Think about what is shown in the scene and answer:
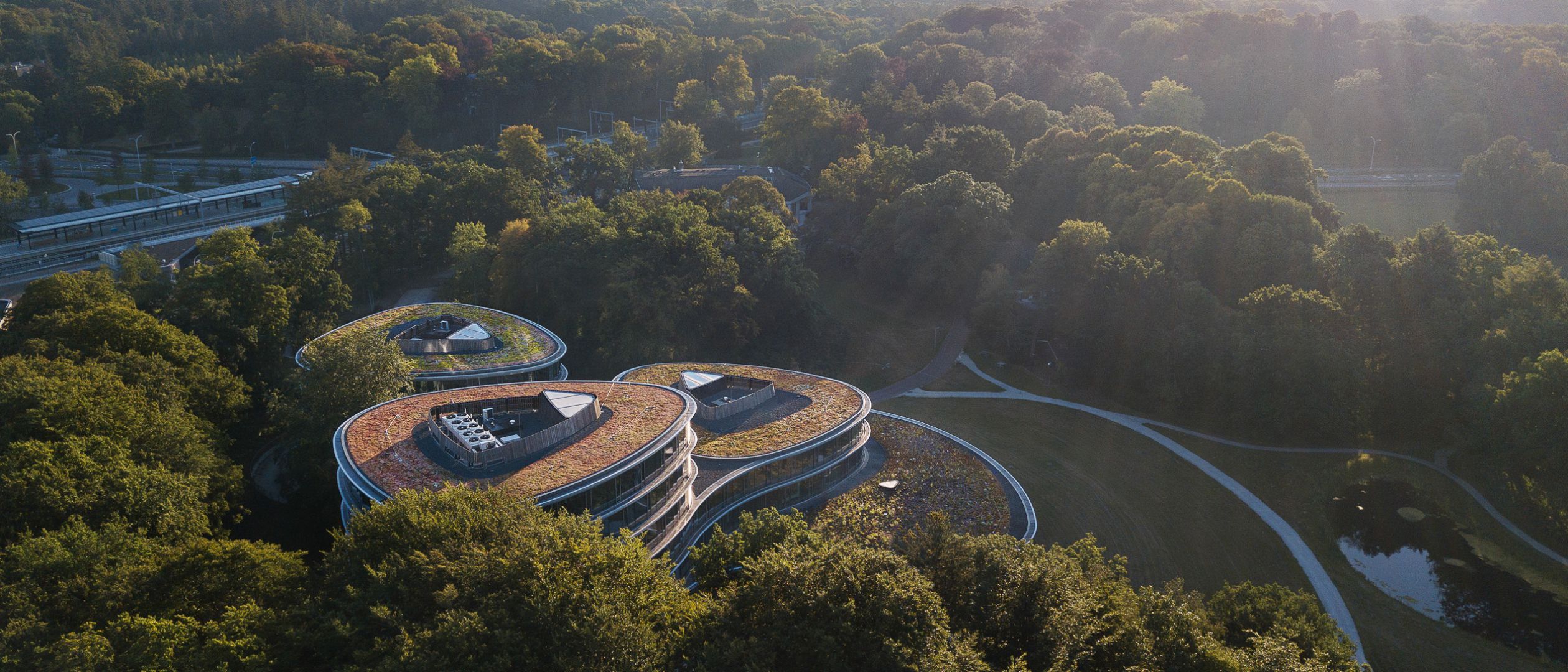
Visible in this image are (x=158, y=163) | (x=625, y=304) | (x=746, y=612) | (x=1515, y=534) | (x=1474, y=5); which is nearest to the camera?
(x=746, y=612)

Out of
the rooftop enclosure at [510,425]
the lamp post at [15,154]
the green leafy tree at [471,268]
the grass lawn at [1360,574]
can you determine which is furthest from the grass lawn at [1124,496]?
the lamp post at [15,154]

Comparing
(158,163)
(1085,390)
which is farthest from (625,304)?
(158,163)

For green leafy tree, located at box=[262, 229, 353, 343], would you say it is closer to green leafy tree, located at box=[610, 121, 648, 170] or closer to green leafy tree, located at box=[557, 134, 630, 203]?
green leafy tree, located at box=[557, 134, 630, 203]

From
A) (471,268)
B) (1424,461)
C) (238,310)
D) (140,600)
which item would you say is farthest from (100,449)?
(1424,461)

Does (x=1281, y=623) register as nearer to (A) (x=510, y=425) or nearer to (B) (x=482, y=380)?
(A) (x=510, y=425)

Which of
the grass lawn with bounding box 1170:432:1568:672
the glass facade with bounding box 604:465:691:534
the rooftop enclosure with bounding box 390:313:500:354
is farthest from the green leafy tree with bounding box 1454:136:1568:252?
the rooftop enclosure with bounding box 390:313:500:354

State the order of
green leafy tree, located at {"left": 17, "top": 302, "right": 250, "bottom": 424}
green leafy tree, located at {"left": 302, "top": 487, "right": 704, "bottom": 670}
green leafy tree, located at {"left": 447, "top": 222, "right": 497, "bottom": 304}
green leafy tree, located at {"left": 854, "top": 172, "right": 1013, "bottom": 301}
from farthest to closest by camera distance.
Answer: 1. green leafy tree, located at {"left": 854, "top": 172, "right": 1013, "bottom": 301}
2. green leafy tree, located at {"left": 447, "top": 222, "right": 497, "bottom": 304}
3. green leafy tree, located at {"left": 17, "top": 302, "right": 250, "bottom": 424}
4. green leafy tree, located at {"left": 302, "top": 487, "right": 704, "bottom": 670}

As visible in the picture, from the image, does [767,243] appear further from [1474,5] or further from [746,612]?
[1474,5]
